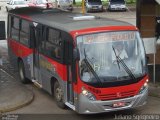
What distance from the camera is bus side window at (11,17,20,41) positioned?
17483 mm

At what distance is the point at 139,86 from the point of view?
12227 millimetres

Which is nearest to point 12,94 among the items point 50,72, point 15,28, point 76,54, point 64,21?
point 50,72

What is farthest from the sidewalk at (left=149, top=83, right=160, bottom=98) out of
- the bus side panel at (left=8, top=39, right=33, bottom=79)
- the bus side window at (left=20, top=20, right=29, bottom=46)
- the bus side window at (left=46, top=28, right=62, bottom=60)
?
the bus side window at (left=20, top=20, right=29, bottom=46)

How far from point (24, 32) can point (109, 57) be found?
5.30m

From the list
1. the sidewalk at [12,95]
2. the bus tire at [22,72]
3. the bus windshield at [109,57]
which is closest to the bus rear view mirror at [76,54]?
the bus windshield at [109,57]

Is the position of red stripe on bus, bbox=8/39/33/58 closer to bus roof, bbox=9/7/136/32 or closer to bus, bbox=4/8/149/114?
bus roof, bbox=9/7/136/32

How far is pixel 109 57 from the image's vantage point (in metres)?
12.0

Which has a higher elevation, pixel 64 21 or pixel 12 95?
pixel 64 21

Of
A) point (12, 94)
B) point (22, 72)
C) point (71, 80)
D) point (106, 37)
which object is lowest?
point (12, 94)

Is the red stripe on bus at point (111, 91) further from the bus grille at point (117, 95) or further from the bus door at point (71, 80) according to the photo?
the bus door at point (71, 80)

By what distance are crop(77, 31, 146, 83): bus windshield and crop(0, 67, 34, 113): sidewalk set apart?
290cm

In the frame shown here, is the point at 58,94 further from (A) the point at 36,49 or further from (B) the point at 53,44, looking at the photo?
(A) the point at 36,49

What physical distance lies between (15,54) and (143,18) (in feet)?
18.2

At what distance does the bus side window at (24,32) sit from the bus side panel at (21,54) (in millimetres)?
209
